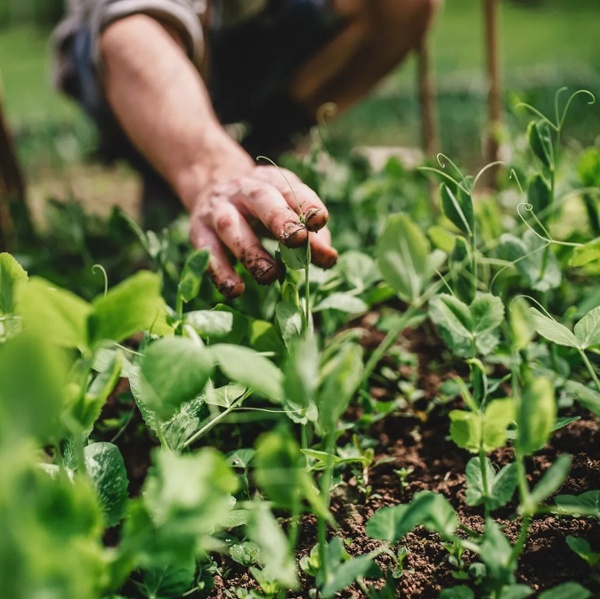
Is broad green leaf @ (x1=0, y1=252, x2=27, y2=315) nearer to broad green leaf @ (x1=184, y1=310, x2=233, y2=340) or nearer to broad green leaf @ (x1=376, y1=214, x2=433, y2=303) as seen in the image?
broad green leaf @ (x1=184, y1=310, x2=233, y2=340)

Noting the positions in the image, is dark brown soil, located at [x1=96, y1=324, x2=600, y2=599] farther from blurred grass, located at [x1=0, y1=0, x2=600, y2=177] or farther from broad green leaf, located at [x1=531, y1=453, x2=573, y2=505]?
blurred grass, located at [x1=0, y1=0, x2=600, y2=177]

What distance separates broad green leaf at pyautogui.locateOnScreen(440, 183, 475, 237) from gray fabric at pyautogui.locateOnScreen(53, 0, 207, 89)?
93 cm

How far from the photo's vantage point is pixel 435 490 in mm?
785

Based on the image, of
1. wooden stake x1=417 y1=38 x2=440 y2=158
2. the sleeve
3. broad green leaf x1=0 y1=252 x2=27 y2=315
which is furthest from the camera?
wooden stake x1=417 y1=38 x2=440 y2=158

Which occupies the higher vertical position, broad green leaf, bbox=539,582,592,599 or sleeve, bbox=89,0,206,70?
sleeve, bbox=89,0,206,70

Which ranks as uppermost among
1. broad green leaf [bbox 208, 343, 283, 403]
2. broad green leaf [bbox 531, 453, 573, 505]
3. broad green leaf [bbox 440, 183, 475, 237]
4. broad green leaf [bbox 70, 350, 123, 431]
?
broad green leaf [bbox 208, 343, 283, 403]

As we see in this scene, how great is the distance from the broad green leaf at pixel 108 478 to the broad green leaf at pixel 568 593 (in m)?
0.35

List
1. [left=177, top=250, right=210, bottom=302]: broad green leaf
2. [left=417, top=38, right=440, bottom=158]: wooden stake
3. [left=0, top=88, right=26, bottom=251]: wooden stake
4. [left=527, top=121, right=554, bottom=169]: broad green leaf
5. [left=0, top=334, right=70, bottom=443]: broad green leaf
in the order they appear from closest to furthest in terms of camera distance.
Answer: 1. [left=0, top=334, right=70, bottom=443]: broad green leaf
2. [left=177, top=250, right=210, bottom=302]: broad green leaf
3. [left=527, top=121, right=554, bottom=169]: broad green leaf
4. [left=0, top=88, right=26, bottom=251]: wooden stake
5. [left=417, top=38, right=440, bottom=158]: wooden stake

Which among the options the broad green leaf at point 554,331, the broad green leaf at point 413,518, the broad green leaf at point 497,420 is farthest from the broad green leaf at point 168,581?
the broad green leaf at point 554,331

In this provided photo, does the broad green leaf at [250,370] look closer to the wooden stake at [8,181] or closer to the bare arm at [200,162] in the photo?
the bare arm at [200,162]

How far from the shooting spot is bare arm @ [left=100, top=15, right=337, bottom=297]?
2.66 feet

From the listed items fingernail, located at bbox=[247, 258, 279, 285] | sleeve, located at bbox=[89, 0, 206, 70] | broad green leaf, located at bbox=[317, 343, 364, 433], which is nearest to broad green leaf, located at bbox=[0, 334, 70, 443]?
broad green leaf, located at bbox=[317, 343, 364, 433]

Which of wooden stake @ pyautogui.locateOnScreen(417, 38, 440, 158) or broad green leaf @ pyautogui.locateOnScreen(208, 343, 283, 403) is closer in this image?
broad green leaf @ pyautogui.locateOnScreen(208, 343, 283, 403)

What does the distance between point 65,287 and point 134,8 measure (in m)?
0.60
